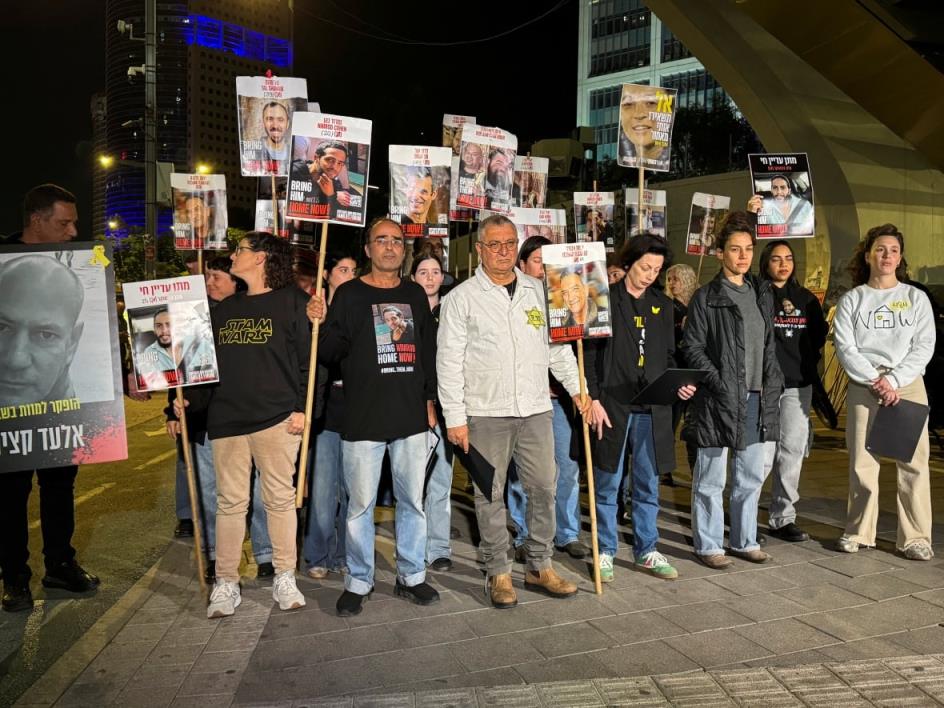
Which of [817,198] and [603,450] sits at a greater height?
[817,198]

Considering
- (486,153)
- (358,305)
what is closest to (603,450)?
(358,305)

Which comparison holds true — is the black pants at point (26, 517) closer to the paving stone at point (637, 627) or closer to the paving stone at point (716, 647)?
the paving stone at point (637, 627)

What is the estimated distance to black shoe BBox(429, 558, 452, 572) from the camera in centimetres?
554

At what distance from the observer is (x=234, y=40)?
22.8m

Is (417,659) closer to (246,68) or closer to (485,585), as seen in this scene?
(485,585)

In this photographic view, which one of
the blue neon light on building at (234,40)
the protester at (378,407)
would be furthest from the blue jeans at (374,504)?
the blue neon light on building at (234,40)

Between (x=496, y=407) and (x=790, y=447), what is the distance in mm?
2680

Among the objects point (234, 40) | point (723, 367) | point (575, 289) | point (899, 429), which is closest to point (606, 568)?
point (723, 367)

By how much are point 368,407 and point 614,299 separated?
1.84m

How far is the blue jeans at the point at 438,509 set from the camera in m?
5.59

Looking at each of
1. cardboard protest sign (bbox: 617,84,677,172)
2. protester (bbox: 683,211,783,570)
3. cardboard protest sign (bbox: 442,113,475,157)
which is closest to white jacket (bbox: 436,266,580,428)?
protester (bbox: 683,211,783,570)

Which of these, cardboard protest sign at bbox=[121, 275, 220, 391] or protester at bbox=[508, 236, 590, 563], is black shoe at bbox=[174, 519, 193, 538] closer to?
cardboard protest sign at bbox=[121, 275, 220, 391]

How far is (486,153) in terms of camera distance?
23.5 feet

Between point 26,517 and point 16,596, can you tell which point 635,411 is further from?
point 16,596
